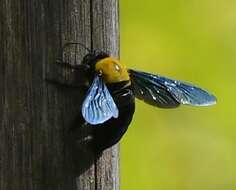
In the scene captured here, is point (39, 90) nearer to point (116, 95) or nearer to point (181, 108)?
point (116, 95)

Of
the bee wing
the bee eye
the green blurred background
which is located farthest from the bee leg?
the green blurred background

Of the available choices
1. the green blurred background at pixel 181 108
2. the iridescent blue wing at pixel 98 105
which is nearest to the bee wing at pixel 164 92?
the iridescent blue wing at pixel 98 105

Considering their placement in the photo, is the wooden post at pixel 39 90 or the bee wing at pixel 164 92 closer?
the wooden post at pixel 39 90

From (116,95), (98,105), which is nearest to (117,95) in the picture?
(116,95)

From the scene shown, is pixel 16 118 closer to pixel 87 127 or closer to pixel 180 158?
pixel 87 127

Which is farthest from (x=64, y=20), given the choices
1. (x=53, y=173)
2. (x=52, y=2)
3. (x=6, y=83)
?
(x=53, y=173)

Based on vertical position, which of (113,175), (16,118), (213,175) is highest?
(16,118)

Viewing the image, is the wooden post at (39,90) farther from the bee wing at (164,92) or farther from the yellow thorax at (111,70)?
the bee wing at (164,92)
